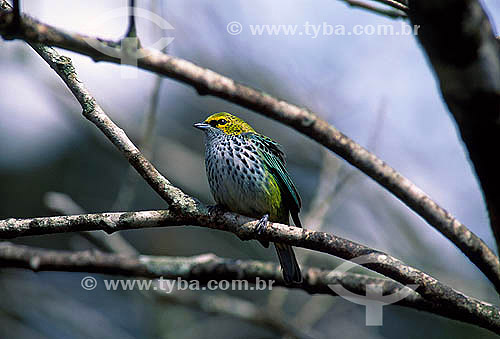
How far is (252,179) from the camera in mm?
4457

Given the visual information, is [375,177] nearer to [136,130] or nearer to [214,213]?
[214,213]

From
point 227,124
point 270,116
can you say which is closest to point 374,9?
point 270,116

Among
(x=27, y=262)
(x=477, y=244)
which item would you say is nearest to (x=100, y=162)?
(x=27, y=262)

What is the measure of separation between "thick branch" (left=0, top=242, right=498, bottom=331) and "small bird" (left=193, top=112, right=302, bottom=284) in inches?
7.1

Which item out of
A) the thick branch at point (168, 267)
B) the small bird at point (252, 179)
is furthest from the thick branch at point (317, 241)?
the small bird at point (252, 179)

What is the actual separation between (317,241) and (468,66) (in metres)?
1.40

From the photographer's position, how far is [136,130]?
6781 millimetres

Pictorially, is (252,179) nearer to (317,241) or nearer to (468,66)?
(317,241)

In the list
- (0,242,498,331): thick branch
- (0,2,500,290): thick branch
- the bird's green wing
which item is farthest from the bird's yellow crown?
(0,2,500,290): thick branch

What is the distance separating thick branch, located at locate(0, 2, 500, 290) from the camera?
261 cm

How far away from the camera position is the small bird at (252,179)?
440cm

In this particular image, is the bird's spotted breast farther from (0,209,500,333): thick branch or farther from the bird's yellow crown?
(0,209,500,333): thick branch

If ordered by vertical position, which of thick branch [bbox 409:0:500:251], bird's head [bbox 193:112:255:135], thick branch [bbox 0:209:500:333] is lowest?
thick branch [bbox 0:209:500:333]

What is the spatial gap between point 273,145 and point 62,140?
22.5 ft
